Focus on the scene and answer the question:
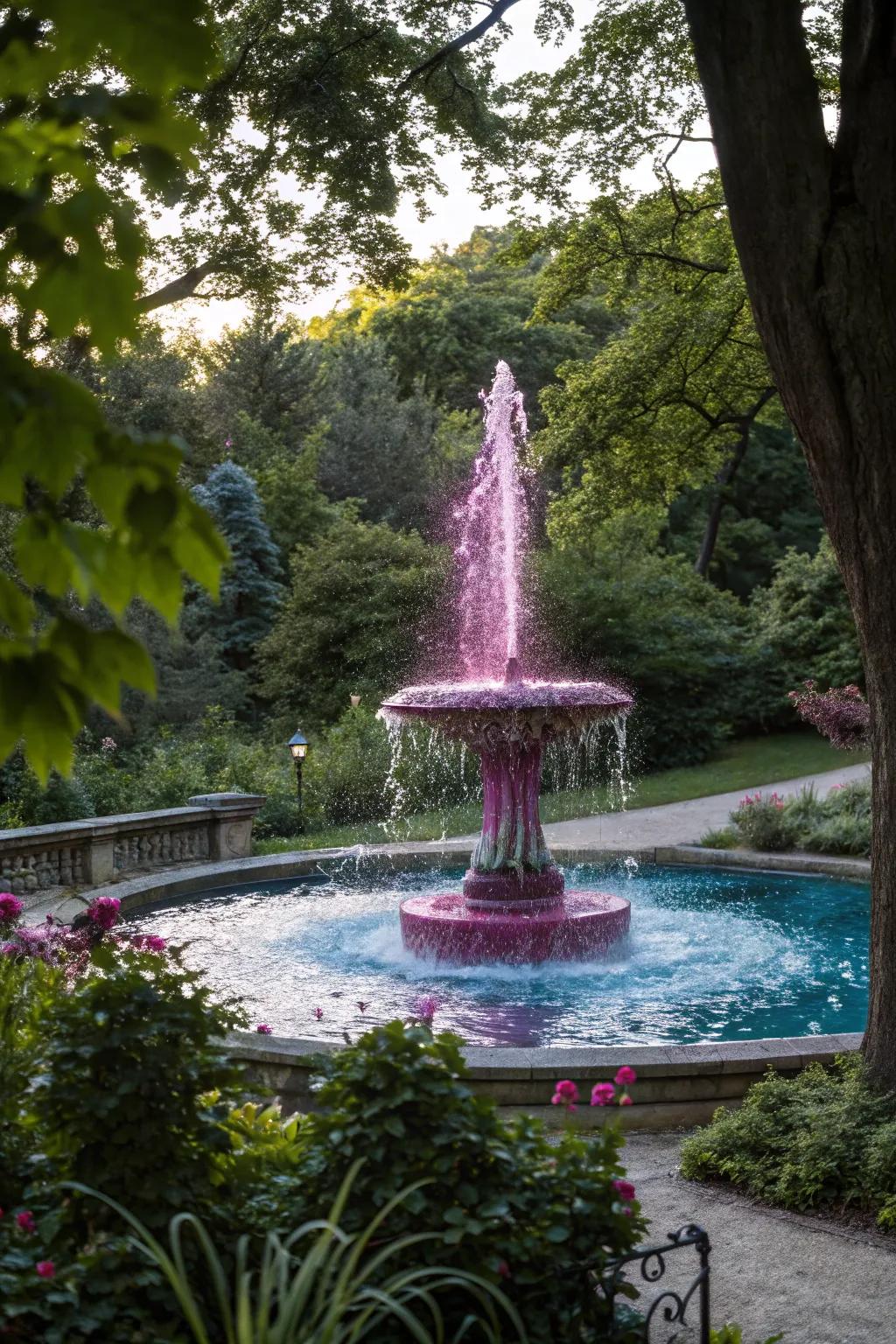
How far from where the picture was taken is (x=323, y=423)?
3616 centimetres

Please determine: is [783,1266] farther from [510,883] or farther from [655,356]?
[655,356]

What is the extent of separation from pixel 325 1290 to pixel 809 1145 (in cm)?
325

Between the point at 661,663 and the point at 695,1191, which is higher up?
the point at 661,663

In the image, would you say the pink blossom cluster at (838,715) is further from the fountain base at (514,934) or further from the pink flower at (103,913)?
the pink flower at (103,913)

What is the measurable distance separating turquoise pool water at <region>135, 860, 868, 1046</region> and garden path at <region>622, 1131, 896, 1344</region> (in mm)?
2669

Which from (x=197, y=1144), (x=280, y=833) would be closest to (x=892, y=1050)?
(x=197, y=1144)

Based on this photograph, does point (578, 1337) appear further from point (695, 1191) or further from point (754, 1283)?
point (695, 1191)

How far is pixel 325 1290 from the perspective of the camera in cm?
301

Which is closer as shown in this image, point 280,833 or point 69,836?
point 69,836

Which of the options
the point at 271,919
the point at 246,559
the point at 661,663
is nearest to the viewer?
the point at 271,919

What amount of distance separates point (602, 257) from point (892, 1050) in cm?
1169

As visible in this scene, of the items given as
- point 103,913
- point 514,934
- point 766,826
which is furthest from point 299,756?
point 103,913

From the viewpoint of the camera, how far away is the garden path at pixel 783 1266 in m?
4.46

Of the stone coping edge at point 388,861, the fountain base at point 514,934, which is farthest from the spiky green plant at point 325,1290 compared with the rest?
the stone coping edge at point 388,861
